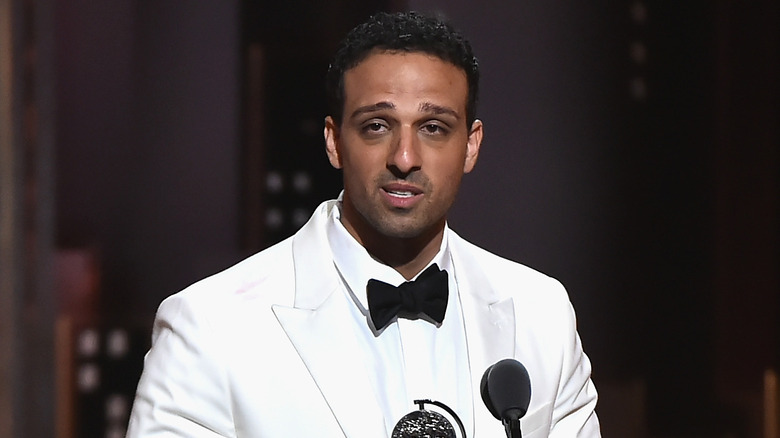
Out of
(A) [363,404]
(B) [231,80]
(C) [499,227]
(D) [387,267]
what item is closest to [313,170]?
(B) [231,80]

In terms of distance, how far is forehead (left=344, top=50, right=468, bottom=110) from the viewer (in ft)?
7.03

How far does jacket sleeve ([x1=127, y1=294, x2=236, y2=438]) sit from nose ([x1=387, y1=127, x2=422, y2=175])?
0.45m

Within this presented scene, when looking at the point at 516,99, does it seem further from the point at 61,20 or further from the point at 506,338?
the point at 506,338

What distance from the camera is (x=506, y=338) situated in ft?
7.53

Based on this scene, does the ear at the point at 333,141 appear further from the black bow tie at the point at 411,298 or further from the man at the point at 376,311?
the black bow tie at the point at 411,298

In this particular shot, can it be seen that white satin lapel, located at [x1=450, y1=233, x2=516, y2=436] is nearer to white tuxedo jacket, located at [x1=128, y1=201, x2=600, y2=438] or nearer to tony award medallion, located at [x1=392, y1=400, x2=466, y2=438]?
white tuxedo jacket, located at [x1=128, y1=201, x2=600, y2=438]

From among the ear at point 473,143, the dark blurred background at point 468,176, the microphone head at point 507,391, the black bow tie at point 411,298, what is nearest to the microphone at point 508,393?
the microphone head at point 507,391

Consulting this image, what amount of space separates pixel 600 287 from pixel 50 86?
2075mm

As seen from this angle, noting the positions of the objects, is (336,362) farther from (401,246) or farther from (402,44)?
(402,44)

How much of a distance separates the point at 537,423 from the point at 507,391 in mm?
423

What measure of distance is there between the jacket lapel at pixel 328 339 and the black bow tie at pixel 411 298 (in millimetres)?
61

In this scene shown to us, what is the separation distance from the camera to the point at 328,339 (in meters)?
2.14

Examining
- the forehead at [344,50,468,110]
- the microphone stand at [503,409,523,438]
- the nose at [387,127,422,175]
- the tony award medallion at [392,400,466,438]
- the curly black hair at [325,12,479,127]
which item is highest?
the curly black hair at [325,12,479,127]

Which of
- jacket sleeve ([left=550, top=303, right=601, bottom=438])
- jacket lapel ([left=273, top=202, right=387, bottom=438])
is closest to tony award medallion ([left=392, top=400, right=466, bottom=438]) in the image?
jacket lapel ([left=273, top=202, right=387, bottom=438])
